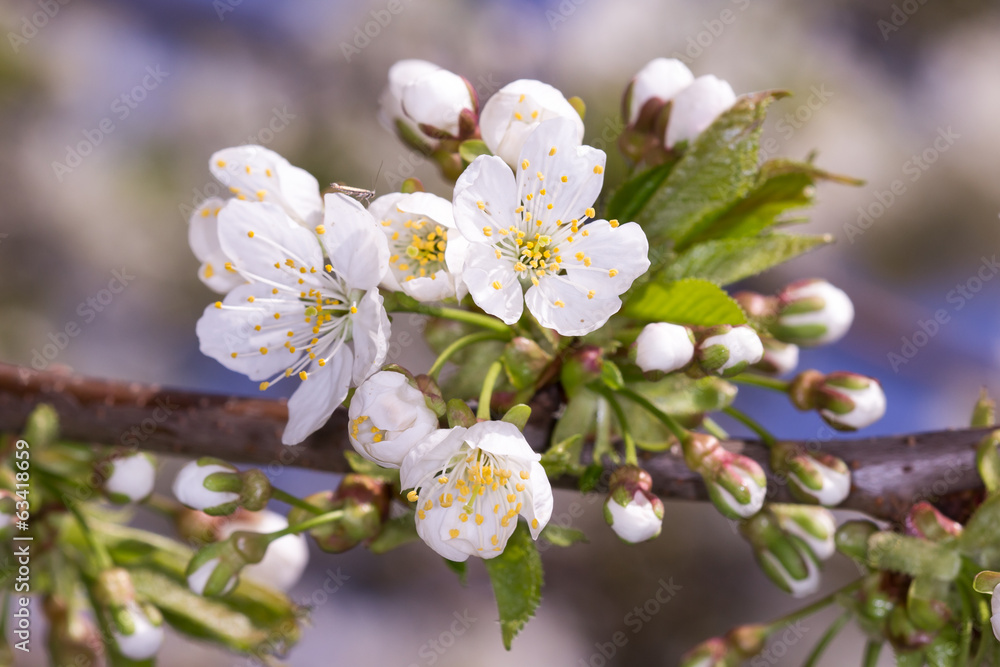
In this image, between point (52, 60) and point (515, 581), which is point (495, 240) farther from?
point (52, 60)

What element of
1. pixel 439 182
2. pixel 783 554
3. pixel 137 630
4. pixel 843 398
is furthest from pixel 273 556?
pixel 439 182

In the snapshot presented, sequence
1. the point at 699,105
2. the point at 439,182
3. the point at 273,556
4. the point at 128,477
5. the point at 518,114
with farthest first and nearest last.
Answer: the point at 439,182 → the point at 273,556 → the point at 128,477 → the point at 699,105 → the point at 518,114

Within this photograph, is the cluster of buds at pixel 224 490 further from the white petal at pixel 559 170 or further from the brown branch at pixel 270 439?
the white petal at pixel 559 170

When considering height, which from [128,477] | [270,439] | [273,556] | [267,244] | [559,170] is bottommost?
[273,556]

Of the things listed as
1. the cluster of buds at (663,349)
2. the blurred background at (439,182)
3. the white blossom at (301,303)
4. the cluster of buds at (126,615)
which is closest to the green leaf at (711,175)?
the cluster of buds at (663,349)

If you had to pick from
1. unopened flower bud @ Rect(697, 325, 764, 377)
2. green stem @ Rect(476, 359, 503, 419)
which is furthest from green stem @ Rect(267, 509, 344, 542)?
unopened flower bud @ Rect(697, 325, 764, 377)

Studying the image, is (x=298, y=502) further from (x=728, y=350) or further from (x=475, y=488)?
(x=728, y=350)
